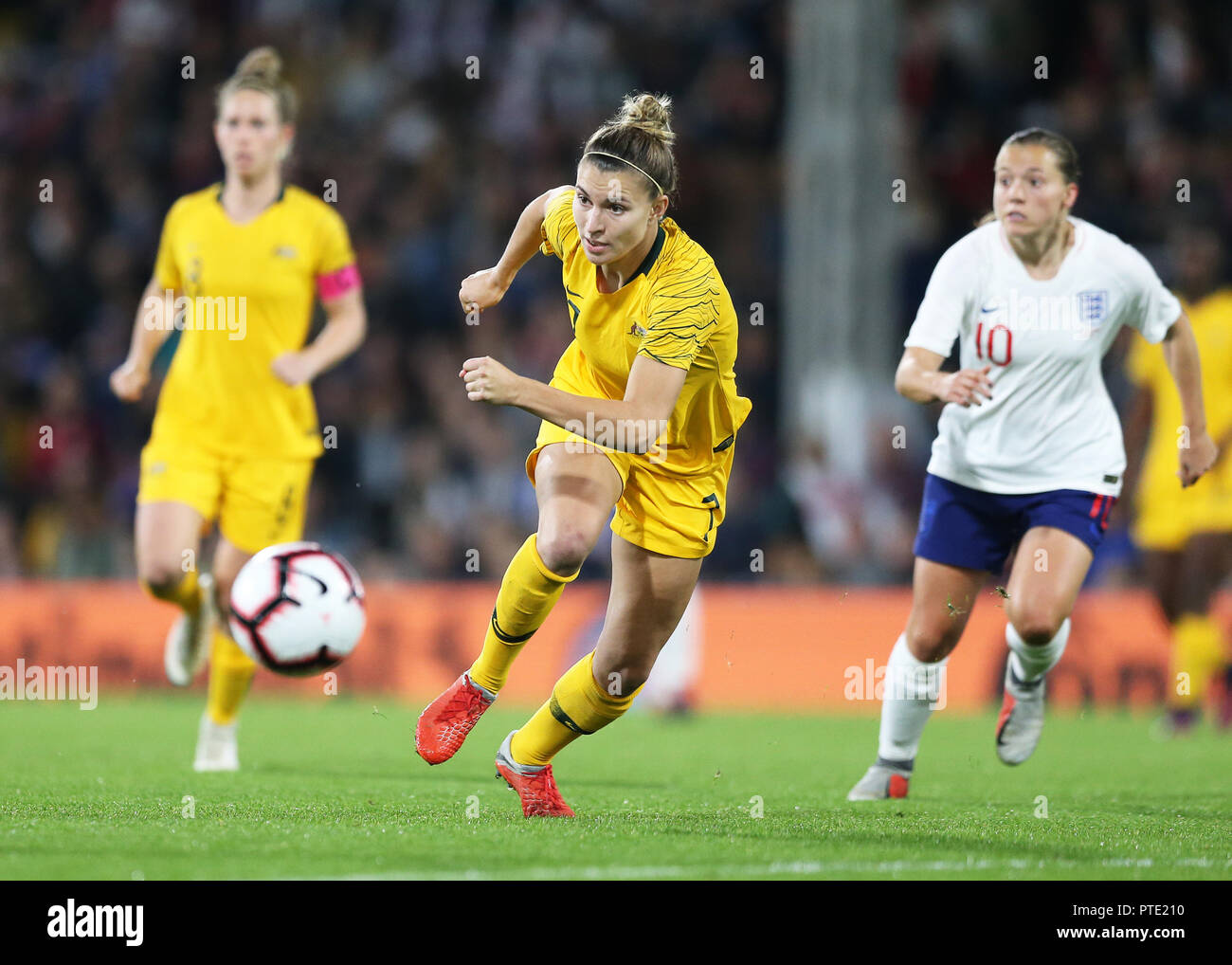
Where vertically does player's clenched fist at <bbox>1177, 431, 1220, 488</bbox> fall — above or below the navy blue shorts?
above

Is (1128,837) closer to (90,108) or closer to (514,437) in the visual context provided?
(514,437)

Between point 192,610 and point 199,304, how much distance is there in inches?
56.0

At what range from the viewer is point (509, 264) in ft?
19.0

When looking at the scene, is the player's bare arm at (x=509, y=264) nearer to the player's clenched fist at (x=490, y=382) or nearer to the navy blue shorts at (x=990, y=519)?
the player's clenched fist at (x=490, y=382)

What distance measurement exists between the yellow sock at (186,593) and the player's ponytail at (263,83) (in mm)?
2022

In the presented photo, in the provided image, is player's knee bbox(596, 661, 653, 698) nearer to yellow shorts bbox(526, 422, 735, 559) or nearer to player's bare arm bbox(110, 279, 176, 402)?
yellow shorts bbox(526, 422, 735, 559)

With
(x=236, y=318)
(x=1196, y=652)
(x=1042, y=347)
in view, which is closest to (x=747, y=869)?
(x=1042, y=347)

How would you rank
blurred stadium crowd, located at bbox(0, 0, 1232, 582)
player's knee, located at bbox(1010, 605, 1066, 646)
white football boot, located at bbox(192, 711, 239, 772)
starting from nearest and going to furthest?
player's knee, located at bbox(1010, 605, 1066, 646)
white football boot, located at bbox(192, 711, 239, 772)
blurred stadium crowd, located at bbox(0, 0, 1232, 582)

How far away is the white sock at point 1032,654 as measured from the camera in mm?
6129

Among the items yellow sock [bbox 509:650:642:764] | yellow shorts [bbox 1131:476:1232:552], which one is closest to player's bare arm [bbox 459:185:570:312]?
yellow sock [bbox 509:650:642:764]

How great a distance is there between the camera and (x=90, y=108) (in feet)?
52.8

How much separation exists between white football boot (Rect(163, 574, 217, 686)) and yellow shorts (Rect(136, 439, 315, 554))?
0.64 meters

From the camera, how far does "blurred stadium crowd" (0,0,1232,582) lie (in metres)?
13.8
